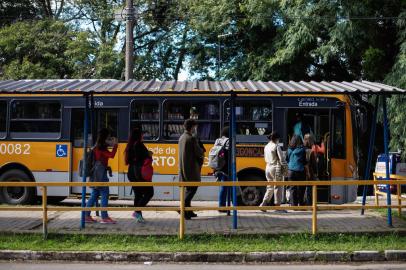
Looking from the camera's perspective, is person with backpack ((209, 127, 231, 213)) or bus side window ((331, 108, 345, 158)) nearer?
person with backpack ((209, 127, 231, 213))

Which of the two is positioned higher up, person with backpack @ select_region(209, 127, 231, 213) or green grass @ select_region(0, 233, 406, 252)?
person with backpack @ select_region(209, 127, 231, 213)

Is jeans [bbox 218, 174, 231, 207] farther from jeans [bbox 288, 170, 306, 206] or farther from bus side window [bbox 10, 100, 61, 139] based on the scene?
bus side window [bbox 10, 100, 61, 139]

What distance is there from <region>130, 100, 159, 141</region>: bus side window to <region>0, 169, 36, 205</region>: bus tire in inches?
127

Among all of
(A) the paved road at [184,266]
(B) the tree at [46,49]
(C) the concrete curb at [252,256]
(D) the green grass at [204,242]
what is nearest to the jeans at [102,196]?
(D) the green grass at [204,242]

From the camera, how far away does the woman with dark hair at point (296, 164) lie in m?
11.9

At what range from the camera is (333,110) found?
A: 12984 mm

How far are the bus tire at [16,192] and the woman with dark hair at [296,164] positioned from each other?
6.80 m

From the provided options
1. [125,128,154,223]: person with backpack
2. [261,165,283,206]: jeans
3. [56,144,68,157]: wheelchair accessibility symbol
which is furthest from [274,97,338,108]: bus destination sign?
[56,144,68,157]: wheelchair accessibility symbol

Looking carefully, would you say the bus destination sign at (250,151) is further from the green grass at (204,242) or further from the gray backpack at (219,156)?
the green grass at (204,242)

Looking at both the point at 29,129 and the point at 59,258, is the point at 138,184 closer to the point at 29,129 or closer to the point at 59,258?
the point at 59,258

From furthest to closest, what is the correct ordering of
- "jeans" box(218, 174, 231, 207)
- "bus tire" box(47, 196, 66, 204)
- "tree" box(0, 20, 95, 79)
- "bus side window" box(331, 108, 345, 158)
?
"tree" box(0, 20, 95, 79)
"bus tire" box(47, 196, 66, 204)
"bus side window" box(331, 108, 345, 158)
"jeans" box(218, 174, 231, 207)

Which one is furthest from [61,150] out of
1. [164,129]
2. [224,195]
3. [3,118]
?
[224,195]

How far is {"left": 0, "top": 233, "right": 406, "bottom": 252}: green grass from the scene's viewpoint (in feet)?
28.1

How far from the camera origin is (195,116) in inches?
525
